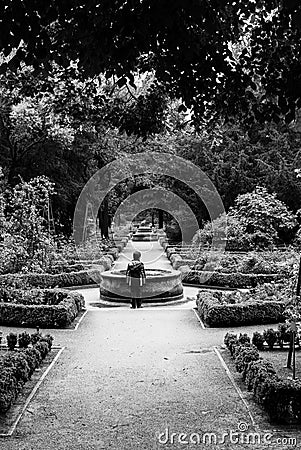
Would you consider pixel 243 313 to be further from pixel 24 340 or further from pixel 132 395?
pixel 132 395

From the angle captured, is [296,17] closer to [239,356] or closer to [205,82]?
[205,82]

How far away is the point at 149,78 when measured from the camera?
11.8m

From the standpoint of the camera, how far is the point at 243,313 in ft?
45.6

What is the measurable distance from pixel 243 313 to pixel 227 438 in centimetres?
746

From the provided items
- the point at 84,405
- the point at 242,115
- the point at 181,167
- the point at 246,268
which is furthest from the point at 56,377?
the point at 181,167

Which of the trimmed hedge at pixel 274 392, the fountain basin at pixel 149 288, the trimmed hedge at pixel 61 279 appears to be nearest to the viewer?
the trimmed hedge at pixel 274 392

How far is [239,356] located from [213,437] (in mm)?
3042

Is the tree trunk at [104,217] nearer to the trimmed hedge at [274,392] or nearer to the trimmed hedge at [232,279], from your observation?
the trimmed hedge at [232,279]

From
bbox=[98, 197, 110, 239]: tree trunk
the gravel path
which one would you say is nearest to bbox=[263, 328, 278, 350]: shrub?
the gravel path

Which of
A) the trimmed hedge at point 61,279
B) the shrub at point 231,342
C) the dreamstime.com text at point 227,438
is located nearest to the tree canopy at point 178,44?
the dreamstime.com text at point 227,438

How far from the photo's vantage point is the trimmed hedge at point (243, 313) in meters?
13.8

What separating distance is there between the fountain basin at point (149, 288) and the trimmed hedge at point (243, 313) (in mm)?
3672
